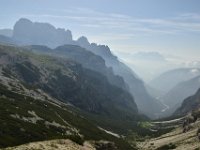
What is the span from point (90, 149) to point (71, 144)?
864 cm

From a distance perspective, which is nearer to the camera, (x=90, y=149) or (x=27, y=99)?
(x=90, y=149)

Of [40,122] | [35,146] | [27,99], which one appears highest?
[27,99]

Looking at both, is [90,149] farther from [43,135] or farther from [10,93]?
[10,93]

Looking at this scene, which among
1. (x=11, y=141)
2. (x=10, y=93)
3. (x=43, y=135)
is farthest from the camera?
(x=10, y=93)

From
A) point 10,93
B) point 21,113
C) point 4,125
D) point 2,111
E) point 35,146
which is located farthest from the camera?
point 10,93

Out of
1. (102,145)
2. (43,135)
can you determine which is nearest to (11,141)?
(43,135)

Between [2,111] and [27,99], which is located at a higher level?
[27,99]

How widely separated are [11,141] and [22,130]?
14.6 metres

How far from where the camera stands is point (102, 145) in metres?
124

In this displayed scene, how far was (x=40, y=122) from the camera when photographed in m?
126

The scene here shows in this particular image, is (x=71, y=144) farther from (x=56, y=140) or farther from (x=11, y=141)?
(x=11, y=141)

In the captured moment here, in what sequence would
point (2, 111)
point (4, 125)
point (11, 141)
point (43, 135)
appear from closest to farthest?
1. point (11, 141)
2. point (4, 125)
3. point (43, 135)
4. point (2, 111)

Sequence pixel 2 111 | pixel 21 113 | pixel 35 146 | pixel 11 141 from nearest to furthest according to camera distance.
Answer: pixel 35 146
pixel 11 141
pixel 2 111
pixel 21 113

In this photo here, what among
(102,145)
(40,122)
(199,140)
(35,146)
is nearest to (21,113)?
(40,122)
